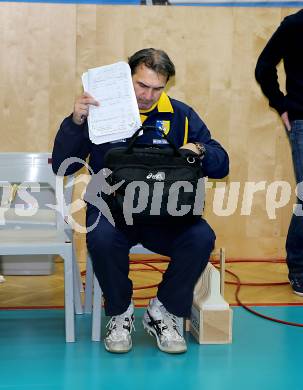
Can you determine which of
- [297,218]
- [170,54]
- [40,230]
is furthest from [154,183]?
[170,54]

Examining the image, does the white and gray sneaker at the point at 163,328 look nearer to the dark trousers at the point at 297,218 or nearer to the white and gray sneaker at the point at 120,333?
the white and gray sneaker at the point at 120,333

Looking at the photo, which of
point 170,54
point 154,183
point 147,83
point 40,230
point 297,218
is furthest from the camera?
point 170,54

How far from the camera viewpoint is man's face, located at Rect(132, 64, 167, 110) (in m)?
2.48

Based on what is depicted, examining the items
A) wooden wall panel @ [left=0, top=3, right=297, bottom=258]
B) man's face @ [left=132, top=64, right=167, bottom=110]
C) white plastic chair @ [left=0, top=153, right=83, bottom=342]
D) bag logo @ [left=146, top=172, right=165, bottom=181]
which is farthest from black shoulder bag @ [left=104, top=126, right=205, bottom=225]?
wooden wall panel @ [left=0, top=3, right=297, bottom=258]

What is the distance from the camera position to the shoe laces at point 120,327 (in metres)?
2.47

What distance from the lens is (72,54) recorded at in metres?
3.93

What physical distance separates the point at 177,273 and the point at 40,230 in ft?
2.35

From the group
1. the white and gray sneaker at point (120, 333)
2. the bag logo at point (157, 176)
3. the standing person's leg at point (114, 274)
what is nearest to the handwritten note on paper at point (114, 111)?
the bag logo at point (157, 176)

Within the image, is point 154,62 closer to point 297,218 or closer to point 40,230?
point 40,230

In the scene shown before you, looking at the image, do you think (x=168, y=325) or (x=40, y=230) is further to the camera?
(x=40, y=230)

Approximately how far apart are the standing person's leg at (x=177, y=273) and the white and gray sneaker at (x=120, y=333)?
0.10m

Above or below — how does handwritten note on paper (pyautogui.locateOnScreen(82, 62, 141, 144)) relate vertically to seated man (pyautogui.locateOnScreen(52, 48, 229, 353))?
above

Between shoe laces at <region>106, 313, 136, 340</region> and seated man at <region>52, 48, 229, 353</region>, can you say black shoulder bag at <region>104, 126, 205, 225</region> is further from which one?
shoe laces at <region>106, 313, 136, 340</region>

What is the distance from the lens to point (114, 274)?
2.42 meters
